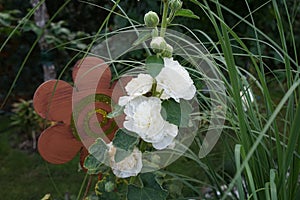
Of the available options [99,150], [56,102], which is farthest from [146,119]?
[56,102]

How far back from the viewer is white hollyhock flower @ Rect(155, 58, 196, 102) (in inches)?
28.7

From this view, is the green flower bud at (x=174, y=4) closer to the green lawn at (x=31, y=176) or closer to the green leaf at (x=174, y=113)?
the green leaf at (x=174, y=113)

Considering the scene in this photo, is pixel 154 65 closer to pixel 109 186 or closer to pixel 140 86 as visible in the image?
pixel 140 86

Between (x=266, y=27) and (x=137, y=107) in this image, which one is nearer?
(x=137, y=107)

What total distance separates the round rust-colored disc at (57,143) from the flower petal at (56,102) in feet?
0.07

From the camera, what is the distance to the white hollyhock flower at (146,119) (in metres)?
0.74

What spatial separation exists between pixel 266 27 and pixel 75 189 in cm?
119

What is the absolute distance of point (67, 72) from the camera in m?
3.08

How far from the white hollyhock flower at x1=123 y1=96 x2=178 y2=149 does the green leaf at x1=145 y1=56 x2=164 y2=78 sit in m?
0.06

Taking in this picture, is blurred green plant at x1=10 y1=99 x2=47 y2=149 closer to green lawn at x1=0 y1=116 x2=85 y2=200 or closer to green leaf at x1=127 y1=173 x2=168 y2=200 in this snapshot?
green lawn at x1=0 y1=116 x2=85 y2=200

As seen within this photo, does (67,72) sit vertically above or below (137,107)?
below

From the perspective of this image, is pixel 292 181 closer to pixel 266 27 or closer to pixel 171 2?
pixel 171 2

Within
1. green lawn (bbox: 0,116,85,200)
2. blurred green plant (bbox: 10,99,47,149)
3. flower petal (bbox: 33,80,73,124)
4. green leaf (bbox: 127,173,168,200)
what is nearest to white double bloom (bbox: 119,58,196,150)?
green leaf (bbox: 127,173,168,200)

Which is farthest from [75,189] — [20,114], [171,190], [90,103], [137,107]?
[137,107]
